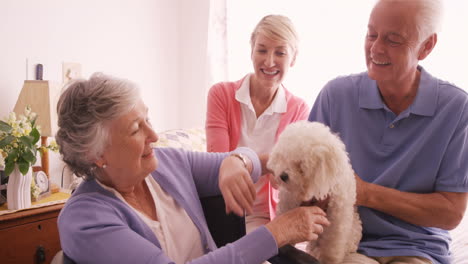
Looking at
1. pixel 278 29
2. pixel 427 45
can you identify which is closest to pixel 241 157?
pixel 427 45

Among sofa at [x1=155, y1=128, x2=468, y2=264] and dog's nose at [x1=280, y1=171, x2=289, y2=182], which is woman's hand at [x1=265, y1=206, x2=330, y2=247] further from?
sofa at [x1=155, y1=128, x2=468, y2=264]

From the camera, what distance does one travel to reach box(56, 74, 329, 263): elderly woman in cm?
93

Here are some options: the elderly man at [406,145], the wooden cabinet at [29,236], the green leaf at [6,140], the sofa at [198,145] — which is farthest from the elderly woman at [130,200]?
the wooden cabinet at [29,236]

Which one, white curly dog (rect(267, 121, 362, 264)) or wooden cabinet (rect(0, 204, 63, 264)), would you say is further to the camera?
wooden cabinet (rect(0, 204, 63, 264))

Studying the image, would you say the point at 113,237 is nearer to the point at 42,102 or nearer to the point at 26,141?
the point at 26,141

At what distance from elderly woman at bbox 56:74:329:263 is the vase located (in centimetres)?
117

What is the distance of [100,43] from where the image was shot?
3049 millimetres

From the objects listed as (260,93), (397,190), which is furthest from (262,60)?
(397,190)

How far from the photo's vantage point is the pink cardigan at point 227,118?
1.91 m

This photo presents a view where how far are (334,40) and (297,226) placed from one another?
2.19m

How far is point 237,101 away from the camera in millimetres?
1982

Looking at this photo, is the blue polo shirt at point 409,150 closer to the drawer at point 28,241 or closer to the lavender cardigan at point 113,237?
the lavender cardigan at point 113,237

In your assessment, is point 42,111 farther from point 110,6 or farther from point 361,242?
point 361,242

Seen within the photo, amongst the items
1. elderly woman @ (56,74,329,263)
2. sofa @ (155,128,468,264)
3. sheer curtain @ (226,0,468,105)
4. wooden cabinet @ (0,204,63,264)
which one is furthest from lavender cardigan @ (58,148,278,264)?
sheer curtain @ (226,0,468,105)
